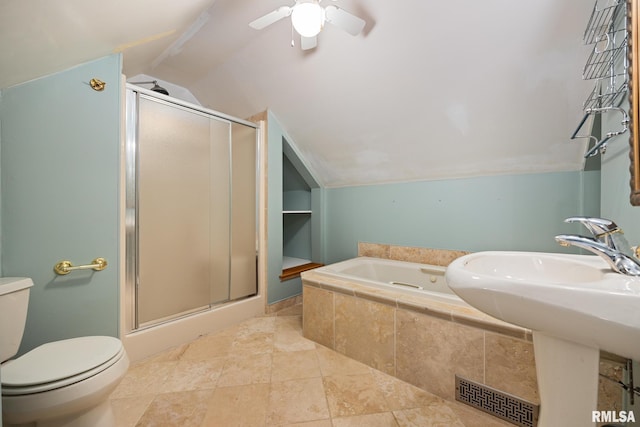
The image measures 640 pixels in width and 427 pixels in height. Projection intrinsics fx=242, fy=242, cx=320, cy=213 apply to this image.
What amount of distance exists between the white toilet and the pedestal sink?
140 cm

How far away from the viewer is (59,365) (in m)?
0.99

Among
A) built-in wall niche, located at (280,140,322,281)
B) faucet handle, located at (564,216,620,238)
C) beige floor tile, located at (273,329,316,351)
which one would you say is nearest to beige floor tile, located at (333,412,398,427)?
beige floor tile, located at (273,329,316,351)

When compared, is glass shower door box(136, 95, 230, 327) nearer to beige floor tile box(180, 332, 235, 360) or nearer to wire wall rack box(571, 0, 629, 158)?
beige floor tile box(180, 332, 235, 360)

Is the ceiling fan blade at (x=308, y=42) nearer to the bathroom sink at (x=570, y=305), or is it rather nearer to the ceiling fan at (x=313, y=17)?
the ceiling fan at (x=313, y=17)

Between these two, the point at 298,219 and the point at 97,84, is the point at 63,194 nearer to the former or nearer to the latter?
the point at 97,84

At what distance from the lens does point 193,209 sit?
1965 millimetres

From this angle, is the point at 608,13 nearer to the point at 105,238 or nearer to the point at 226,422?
the point at 226,422

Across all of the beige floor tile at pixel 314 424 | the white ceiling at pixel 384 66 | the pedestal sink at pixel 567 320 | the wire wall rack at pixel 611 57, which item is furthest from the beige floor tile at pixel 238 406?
the wire wall rack at pixel 611 57

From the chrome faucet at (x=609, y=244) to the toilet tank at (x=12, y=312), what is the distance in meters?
2.16

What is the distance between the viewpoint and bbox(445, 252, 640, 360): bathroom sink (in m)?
→ 0.48

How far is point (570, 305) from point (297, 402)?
1308 mm

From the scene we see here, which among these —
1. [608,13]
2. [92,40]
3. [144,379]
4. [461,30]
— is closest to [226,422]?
[144,379]

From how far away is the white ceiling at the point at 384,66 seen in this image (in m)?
1.17

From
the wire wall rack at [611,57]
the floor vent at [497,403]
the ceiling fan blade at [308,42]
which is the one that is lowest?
the floor vent at [497,403]
